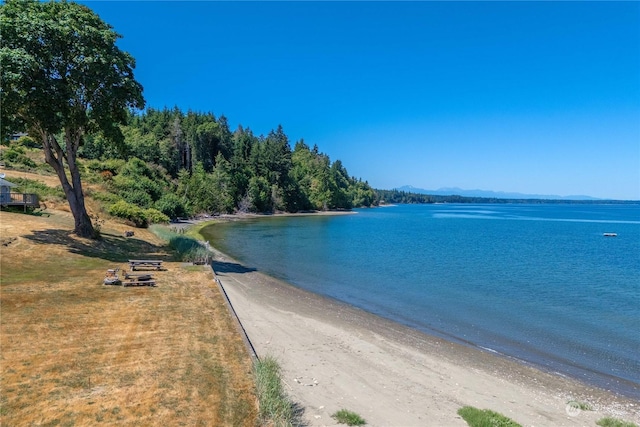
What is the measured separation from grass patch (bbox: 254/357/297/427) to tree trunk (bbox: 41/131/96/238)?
20.9 m

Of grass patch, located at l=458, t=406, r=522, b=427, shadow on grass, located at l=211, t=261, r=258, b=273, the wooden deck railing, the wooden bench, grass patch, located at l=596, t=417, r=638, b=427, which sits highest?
the wooden deck railing

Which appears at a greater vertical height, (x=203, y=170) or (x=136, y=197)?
(x=203, y=170)

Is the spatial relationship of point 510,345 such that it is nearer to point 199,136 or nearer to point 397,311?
point 397,311

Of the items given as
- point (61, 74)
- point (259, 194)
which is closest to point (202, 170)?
point (259, 194)

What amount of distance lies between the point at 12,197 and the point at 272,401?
33042 mm

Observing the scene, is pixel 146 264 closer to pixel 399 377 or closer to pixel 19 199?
pixel 399 377

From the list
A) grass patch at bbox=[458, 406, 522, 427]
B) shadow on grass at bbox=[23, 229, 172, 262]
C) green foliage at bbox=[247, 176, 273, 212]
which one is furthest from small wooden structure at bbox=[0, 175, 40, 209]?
green foliage at bbox=[247, 176, 273, 212]

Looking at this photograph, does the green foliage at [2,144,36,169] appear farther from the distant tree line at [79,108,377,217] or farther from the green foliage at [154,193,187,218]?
the green foliage at [154,193,187,218]

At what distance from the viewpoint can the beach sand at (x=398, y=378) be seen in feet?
32.8

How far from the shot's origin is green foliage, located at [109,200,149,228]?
42.4 meters

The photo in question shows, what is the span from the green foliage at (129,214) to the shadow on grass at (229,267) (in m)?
16.8

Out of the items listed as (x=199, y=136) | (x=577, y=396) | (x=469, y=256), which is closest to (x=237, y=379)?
(x=577, y=396)

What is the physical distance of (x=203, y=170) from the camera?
104 metres

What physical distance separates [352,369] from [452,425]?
12.2 feet
